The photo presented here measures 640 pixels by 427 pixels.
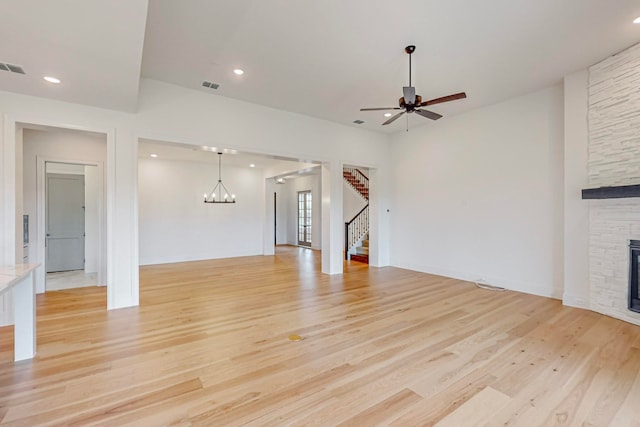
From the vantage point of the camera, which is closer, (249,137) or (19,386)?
(19,386)

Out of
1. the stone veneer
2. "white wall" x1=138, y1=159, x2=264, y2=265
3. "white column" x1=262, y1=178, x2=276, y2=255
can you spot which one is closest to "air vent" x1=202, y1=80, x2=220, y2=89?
"white wall" x1=138, y1=159, x2=264, y2=265

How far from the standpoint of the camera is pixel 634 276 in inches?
144

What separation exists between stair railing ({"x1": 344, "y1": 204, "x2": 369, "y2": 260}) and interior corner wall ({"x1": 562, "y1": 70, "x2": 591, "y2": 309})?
5471 millimetres

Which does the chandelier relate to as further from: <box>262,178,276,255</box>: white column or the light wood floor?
the light wood floor

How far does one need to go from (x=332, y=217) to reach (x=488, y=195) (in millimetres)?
3201

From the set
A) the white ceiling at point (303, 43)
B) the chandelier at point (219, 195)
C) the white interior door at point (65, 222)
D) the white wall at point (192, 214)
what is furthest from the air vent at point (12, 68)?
the chandelier at point (219, 195)

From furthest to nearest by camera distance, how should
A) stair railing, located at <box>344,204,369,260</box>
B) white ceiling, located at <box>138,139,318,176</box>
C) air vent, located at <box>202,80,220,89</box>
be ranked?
stair railing, located at <box>344,204,369,260</box>, white ceiling, located at <box>138,139,318,176</box>, air vent, located at <box>202,80,220,89</box>

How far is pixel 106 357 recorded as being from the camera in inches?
110

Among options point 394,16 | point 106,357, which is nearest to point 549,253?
point 394,16

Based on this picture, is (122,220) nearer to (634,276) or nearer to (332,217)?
(332,217)

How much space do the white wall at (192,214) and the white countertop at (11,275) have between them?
18.2 feet

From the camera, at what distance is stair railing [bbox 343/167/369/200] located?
10626mm

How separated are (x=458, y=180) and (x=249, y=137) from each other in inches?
174

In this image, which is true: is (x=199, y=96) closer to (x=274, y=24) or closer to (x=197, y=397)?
(x=274, y=24)
